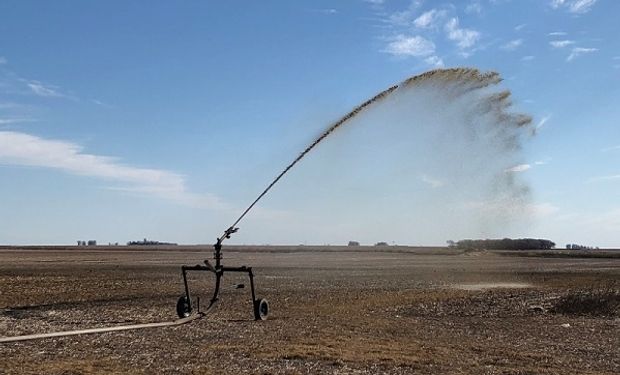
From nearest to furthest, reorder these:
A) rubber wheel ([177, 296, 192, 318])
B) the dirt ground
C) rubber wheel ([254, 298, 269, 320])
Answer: the dirt ground → rubber wheel ([177, 296, 192, 318]) → rubber wheel ([254, 298, 269, 320])

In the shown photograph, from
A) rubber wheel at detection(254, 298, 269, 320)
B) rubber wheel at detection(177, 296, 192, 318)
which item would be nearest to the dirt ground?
rubber wheel at detection(254, 298, 269, 320)

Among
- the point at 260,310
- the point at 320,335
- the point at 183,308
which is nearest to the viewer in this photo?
the point at 320,335

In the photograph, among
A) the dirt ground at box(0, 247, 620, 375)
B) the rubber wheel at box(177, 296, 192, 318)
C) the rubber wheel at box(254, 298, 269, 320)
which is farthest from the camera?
the rubber wheel at box(254, 298, 269, 320)

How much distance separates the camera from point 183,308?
968 inches

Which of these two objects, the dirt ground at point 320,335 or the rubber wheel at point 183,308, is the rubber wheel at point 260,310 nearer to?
the dirt ground at point 320,335

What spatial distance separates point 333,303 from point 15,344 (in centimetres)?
1681

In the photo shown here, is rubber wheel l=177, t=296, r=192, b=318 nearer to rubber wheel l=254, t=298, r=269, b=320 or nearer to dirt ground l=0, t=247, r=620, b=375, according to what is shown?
dirt ground l=0, t=247, r=620, b=375

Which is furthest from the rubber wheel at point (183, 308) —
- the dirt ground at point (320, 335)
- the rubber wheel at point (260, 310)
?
the rubber wheel at point (260, 310)

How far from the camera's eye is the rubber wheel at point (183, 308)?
80.3ft

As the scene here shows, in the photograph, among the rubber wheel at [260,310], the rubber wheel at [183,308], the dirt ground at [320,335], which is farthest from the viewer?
the rubber wheel at [260,310]

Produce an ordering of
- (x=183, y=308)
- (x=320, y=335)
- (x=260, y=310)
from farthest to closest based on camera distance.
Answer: (x=260, y=310), (x=183, y=308), (x=320, y=335)

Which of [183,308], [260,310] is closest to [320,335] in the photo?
[260,310]

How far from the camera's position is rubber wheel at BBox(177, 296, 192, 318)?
964 inches

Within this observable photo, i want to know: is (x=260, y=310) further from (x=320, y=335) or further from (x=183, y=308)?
(x=320, y=335)
